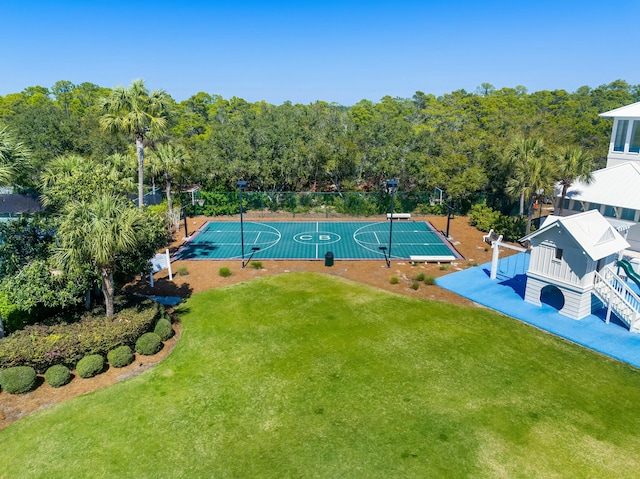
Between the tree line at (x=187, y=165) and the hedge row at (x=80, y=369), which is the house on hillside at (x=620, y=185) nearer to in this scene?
the tree line at (x=187, y=165)

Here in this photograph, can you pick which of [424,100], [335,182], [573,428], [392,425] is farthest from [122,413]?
[424,100]

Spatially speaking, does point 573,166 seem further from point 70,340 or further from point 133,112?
point 70,340

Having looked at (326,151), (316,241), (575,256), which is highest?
(326,151)

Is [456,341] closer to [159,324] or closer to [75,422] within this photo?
[159,324]

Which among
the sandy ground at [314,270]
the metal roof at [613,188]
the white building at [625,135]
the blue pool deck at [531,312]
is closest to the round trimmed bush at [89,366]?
the sandy ground at [314,270]

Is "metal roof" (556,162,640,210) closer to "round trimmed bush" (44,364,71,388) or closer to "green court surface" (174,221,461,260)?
"green court surface" (174,221,461,260)

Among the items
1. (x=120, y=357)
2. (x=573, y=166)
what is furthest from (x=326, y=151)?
(x=120, y=357)
